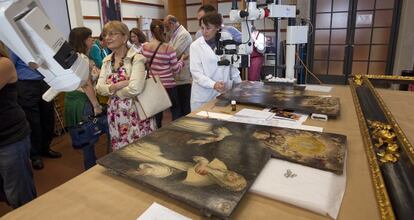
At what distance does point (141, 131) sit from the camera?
1.78 m

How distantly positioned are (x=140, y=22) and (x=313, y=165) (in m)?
4.46

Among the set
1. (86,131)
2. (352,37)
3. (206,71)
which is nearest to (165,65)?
(206,71)

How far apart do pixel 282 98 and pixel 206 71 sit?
1.81 feet

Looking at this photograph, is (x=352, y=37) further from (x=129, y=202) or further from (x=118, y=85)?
(x=129, y=202)

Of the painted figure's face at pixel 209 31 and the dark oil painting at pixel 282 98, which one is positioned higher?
the painted figure's face at pixel 209 31

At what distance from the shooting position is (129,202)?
71cm

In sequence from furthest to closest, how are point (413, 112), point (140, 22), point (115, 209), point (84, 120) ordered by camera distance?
point (140, 22) → point (84, 120) → point (413, 112) → point (115, 209)

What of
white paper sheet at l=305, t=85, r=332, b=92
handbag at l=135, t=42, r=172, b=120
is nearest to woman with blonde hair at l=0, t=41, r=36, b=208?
handbag at l=135, t=42, r=172, b=120

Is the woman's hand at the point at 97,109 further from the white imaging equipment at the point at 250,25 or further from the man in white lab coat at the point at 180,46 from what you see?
the white imaging equipment at the point at 250,25

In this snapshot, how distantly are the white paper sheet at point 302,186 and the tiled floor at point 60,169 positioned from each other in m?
1.91

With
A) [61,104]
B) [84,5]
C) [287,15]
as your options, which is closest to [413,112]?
[287,15]

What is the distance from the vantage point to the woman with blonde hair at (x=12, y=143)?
1.22 m

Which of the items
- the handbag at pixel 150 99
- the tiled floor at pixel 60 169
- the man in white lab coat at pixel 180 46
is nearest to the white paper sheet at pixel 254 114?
the handbag at pixel 150 99

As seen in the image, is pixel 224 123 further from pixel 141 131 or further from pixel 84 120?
pixel 84 120
